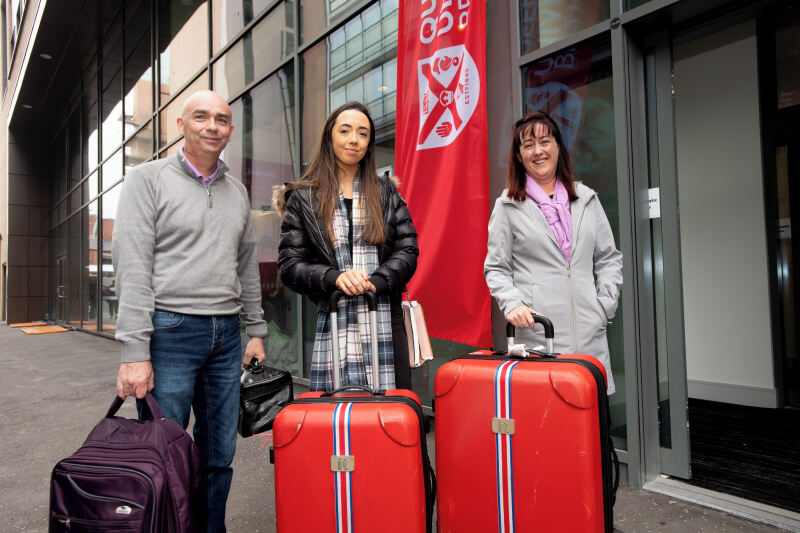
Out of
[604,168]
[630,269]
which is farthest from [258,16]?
[630,269]

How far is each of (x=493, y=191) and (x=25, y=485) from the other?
3.42 m

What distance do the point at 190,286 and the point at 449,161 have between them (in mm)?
1947

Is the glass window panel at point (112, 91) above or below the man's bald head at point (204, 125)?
above

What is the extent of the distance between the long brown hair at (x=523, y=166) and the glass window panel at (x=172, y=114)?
266 inches

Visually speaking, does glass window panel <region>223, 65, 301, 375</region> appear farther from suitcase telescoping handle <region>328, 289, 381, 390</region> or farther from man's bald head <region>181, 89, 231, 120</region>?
suitcase telescoping handle <region>328, 289, 381, 390</region>

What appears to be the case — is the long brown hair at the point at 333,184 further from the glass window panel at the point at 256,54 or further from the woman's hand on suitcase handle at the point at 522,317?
the glass window panel at the point at 256,54

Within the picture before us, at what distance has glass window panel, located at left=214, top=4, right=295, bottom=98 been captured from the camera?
550 centimetres

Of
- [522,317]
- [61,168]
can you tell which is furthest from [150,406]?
[61,168]

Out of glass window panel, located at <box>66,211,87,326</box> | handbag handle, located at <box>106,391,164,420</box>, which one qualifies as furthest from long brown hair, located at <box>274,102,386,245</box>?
glass window panel, located at <box>66,211,87,326</box>

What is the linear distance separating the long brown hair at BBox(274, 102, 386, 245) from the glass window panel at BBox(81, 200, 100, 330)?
1326 centimetres

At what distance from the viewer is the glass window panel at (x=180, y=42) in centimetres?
761

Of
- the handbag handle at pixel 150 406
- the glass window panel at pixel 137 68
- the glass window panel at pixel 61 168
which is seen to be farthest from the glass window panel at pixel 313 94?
the glass window panel at pixel 61 168

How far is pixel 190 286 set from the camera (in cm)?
176

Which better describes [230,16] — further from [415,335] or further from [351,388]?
[351,388]
